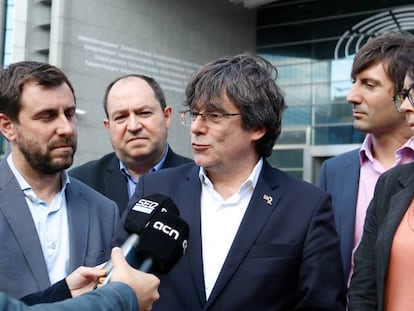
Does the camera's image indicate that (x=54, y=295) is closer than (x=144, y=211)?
No

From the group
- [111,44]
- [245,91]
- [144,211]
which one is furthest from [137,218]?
[111,44]

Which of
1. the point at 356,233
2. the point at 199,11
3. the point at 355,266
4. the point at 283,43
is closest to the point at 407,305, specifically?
the point at 355,266

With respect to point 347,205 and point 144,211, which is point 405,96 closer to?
point 347,205

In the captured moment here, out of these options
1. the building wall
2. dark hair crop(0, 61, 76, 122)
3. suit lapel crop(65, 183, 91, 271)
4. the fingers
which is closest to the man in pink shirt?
suit lapel crop(65, 183, 91, 271)

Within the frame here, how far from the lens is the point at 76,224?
3.35 meters

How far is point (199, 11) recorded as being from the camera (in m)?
21.3

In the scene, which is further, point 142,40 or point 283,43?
point 283,43

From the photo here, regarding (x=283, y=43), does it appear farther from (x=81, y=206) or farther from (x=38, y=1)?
(x=81, y=206)

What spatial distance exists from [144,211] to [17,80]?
1.36 meters

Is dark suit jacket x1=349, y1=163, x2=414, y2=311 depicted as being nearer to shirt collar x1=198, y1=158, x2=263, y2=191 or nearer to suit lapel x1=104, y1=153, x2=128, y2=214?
shirt collar x1=198, y1=158, x2=263, y2=191

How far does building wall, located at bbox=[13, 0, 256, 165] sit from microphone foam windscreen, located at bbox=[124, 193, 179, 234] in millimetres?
15131

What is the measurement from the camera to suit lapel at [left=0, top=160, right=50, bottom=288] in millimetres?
3088

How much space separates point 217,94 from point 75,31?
15.1m

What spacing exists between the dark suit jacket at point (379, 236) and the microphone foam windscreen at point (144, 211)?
98 cm
